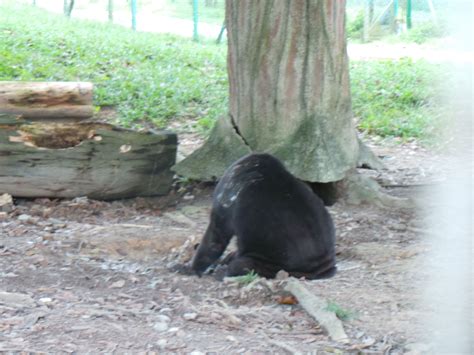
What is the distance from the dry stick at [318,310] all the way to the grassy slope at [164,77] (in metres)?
4.98

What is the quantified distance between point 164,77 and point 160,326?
8.38 m

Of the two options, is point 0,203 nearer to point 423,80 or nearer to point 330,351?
point 330,351

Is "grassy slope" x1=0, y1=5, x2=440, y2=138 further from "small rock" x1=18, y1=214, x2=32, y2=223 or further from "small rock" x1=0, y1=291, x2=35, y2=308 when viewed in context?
"small rock" x1=0, y1=291, x2=35, y2=308

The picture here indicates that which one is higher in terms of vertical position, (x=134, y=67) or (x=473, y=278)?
(x=473, y=278)

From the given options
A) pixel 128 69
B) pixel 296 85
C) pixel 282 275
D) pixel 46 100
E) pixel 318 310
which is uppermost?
pixel 296 85

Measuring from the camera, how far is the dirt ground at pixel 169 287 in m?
3.66

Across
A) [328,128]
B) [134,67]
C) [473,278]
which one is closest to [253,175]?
[328,128]

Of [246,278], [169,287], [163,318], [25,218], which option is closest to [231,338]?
[163,318]

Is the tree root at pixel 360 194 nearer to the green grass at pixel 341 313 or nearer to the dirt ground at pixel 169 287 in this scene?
the dirt ground at pixel 169 287

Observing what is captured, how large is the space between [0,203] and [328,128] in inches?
120

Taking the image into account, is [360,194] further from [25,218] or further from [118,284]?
[25,218]

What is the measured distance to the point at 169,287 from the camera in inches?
194

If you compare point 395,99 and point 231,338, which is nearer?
point 231,338

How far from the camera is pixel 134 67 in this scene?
12.6m
